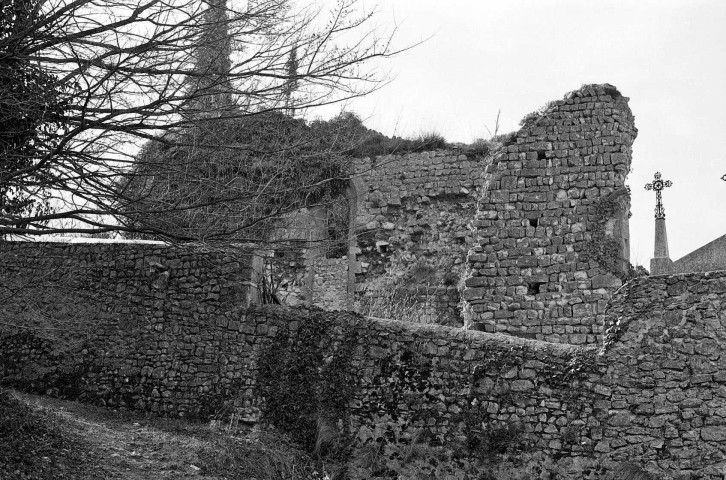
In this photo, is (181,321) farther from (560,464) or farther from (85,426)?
(560,464)

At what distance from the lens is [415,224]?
1780 cm

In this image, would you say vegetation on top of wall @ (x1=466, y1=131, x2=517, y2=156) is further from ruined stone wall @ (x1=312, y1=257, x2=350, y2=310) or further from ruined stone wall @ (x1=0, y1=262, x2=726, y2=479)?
ruined stone wall @ (x1=0, y1=262, x2=726, y2=479)

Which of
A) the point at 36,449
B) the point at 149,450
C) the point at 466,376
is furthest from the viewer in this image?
the point at 466,376

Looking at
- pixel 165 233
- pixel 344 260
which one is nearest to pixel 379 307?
pixel 344 260

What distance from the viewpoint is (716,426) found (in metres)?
10.9

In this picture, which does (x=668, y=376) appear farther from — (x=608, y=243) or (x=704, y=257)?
(x=704, y=257)

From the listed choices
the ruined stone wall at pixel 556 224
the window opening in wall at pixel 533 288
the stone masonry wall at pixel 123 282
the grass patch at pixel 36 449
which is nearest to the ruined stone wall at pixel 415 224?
the ruined stone wall at pixel 556 224

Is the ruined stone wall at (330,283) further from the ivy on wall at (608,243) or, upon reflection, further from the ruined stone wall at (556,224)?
the ivy on wall at (608,243)

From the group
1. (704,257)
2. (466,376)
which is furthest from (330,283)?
(704,257)

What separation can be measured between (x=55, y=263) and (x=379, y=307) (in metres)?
5.31

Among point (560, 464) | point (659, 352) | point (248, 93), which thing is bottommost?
point (560, 464)

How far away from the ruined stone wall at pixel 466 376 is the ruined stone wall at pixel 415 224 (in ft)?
16.7

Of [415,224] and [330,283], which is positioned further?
[330,283]

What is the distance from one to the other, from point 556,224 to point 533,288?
36.0 inches
